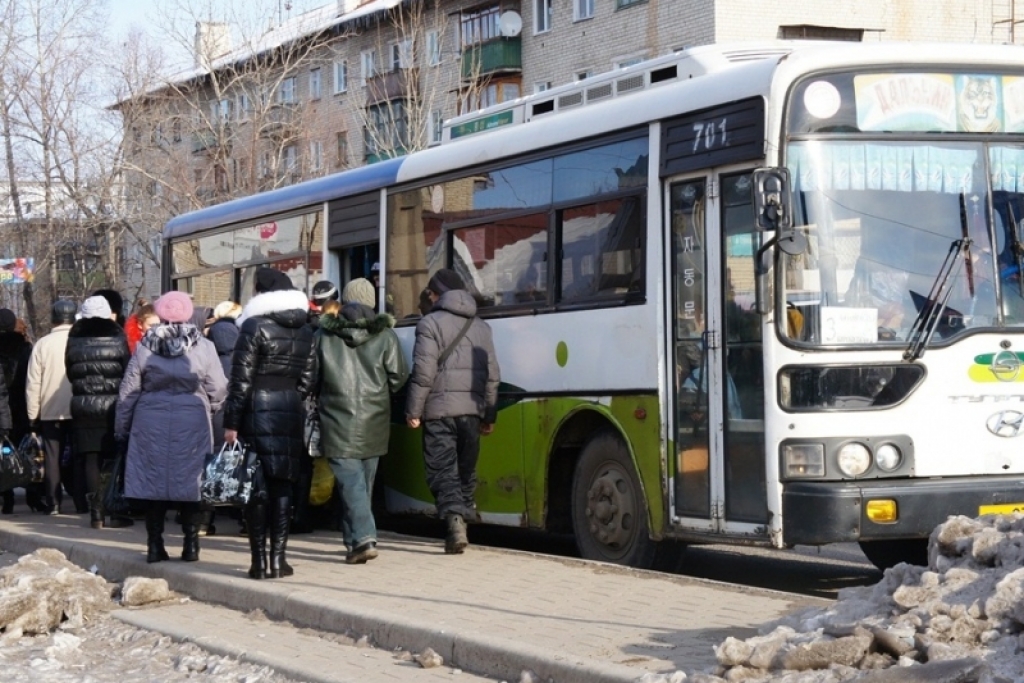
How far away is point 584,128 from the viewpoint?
35.8ft

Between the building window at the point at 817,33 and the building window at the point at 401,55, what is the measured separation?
986 cm

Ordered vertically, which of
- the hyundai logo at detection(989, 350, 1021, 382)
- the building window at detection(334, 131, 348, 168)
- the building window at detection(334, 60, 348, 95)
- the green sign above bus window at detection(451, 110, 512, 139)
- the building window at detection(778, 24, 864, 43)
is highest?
the building window at detection(334, 60, 348, 95)

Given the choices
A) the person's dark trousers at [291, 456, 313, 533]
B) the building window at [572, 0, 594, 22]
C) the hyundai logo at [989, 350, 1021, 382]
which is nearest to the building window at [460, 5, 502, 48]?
the building window at [572, 0, 594, 22]

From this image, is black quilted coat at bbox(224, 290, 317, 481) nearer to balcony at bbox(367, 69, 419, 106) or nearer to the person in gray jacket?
the person in gray jacket

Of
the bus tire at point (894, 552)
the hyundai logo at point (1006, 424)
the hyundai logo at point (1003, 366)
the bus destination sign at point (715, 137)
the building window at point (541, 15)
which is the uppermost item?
the building window at point (541, 15)

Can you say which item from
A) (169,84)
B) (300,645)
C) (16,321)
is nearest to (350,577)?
(300,645)

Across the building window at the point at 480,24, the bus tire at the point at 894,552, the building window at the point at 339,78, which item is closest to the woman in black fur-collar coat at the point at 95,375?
the bus tire at the point at 894,552

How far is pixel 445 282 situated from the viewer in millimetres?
11336

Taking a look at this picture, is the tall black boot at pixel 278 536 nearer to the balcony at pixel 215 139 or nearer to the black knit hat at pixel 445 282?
the black knit hat at pixel 445 282

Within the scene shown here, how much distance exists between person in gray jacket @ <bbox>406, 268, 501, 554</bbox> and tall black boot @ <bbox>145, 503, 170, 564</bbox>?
175 centimetres

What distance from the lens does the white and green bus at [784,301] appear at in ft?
29.3

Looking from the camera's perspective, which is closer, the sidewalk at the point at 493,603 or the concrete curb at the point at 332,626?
the concrete curb at the point at 332,626

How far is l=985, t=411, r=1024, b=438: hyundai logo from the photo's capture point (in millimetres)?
9047

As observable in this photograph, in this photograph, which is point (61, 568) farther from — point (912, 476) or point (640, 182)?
point (912, 476)
